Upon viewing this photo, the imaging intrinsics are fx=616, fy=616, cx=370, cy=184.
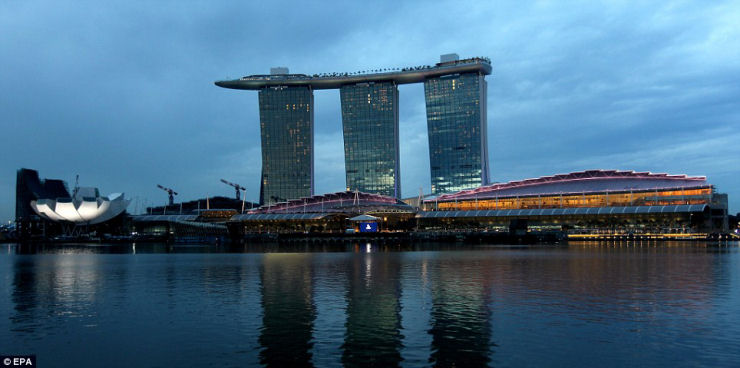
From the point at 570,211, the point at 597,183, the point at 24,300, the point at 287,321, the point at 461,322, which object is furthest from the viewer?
the point at 597,183

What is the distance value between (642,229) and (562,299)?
454ft

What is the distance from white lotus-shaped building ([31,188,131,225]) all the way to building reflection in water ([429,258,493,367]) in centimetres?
16243

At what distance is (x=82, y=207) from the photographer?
602 feet

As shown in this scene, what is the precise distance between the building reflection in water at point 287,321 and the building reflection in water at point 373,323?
166 cm

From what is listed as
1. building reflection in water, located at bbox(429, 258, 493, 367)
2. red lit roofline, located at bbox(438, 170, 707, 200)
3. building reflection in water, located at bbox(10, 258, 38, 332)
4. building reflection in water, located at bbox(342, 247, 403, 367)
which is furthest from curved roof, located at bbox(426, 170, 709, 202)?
building reflection in water, located at bbox(10, 258, 38, 332)

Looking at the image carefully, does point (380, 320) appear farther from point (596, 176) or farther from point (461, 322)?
point (596, 176)

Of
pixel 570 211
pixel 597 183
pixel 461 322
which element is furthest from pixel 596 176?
pixel 461 322

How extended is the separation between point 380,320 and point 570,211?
154157mm

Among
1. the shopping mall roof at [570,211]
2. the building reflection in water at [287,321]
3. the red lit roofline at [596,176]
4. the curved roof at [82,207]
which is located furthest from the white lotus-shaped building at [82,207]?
the building reflection in water at [287,321]

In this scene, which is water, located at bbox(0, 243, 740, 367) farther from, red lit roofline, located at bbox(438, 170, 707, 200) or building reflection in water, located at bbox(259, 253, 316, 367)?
red lit roofline, located at bbox(438, 170, 707, 200)

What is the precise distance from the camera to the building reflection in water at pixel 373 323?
2118 centimetres

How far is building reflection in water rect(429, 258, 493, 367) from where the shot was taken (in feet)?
69.4

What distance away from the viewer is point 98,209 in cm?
18525

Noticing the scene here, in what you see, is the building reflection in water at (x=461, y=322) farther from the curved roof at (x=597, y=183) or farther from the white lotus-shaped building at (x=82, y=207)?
the white lotus-shaped building at (x=82, y=207)
